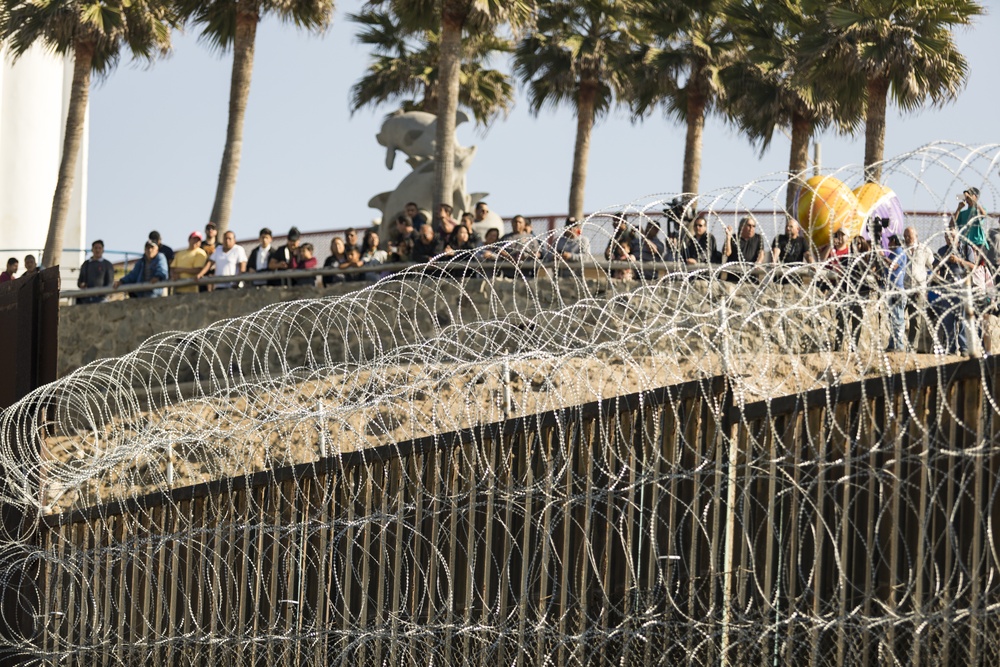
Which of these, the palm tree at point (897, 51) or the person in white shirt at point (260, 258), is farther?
the palm tree at point (897, 51)

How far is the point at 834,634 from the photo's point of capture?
6.16 m

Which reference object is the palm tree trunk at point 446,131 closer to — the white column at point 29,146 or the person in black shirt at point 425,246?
the person in black shirt at point 425,246

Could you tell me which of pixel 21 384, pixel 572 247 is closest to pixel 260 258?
pixel 572 247

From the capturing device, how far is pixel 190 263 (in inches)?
701

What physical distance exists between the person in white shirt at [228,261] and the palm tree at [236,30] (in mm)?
3495

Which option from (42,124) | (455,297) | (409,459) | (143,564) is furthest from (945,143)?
(42,124)

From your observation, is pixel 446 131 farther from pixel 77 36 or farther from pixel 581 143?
pixel 77 36

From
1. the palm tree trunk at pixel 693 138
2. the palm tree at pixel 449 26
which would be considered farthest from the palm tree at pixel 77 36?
the palm tree trunk at pixel 693 138

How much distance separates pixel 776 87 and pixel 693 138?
4.57ft

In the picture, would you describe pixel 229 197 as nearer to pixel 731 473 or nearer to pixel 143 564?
pixel 143 564

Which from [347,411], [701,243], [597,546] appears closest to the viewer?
[597,546]

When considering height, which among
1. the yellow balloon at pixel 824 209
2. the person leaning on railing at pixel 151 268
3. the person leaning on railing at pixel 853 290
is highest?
the yellow balloon at pixel 824 209

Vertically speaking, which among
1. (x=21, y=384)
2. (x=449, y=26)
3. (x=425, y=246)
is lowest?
(x=21, y=384)

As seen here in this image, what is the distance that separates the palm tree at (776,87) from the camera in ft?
74.5
